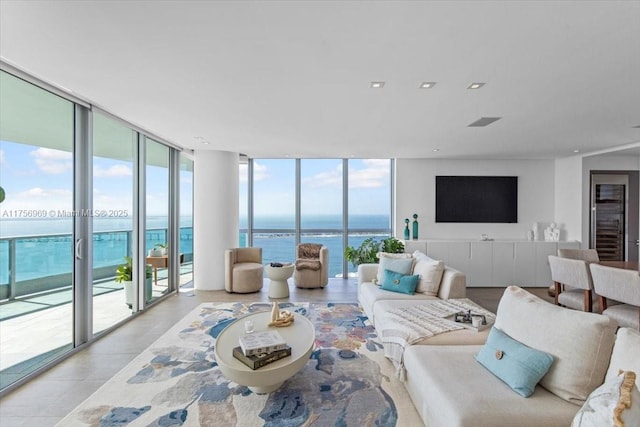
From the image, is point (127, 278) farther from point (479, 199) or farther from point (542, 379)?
point (479, 199)

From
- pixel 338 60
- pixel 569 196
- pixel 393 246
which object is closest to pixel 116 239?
pixel 338 60

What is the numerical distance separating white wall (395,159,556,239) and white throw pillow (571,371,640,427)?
17.6 ft

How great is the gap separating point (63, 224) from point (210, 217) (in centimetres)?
273

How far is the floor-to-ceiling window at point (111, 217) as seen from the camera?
372cm

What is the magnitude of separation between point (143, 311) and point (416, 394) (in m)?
4.03

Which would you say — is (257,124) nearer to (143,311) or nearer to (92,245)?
(92,245)

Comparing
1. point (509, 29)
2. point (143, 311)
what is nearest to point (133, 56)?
point (509, 29)

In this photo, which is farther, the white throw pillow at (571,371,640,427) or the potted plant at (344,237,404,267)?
the potted plant at (344,237,404,267)

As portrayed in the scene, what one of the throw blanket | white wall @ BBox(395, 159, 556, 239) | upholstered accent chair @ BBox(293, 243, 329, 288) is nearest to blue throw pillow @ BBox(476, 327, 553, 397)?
the throw blanket

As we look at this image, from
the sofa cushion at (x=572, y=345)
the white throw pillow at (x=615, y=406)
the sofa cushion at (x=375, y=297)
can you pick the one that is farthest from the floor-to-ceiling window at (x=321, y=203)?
the white throw pillow at (x=615, y=406)

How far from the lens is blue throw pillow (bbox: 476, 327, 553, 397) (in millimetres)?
1732

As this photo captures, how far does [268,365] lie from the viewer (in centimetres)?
223

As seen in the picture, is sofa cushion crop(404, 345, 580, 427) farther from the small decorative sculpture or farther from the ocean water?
the ocean water

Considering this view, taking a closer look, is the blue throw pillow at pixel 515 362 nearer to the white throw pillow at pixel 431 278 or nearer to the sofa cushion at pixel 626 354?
the sofa cushion at pixel 626 354
